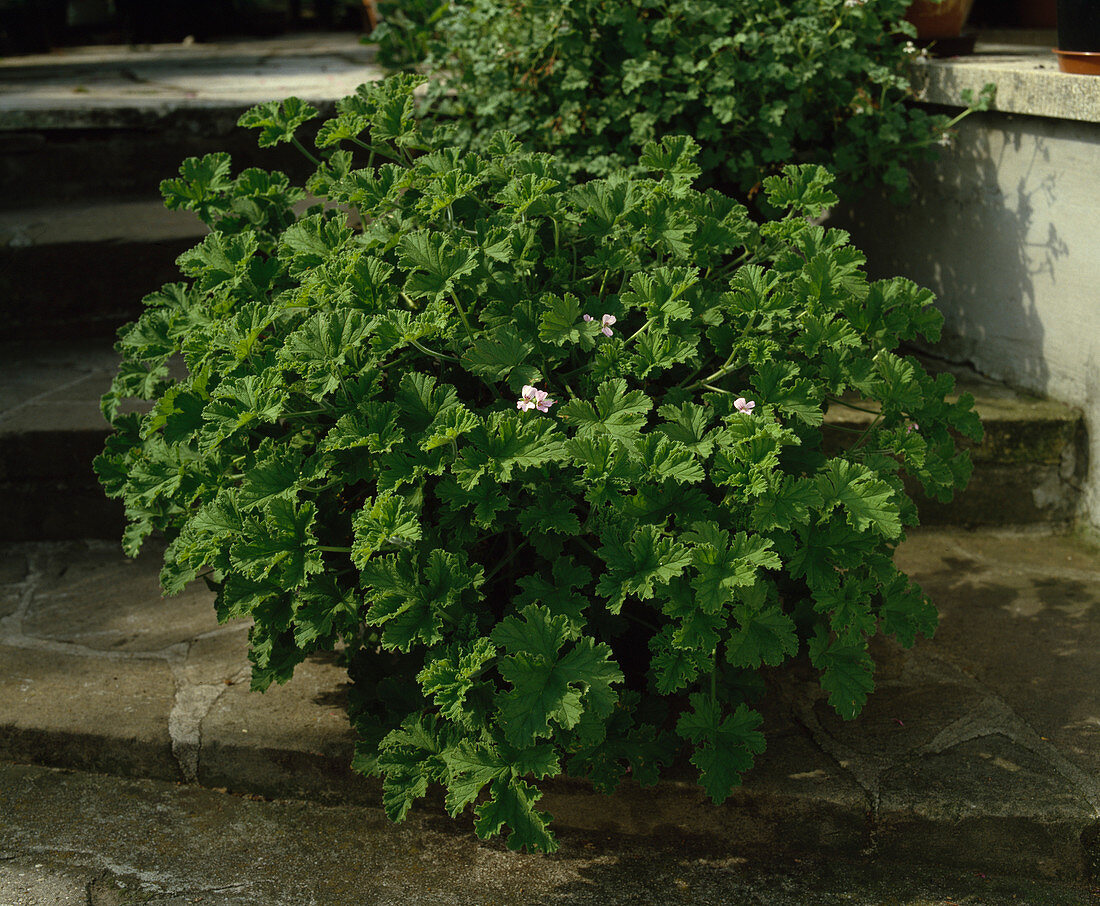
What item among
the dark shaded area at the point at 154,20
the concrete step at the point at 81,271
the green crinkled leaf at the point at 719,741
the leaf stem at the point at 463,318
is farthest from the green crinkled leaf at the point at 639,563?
the dark shaded area at the point at 154,20

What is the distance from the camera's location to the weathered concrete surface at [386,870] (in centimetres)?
187

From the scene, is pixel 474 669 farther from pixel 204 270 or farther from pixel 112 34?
pixel 112 34

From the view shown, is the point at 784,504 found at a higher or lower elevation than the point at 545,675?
higher

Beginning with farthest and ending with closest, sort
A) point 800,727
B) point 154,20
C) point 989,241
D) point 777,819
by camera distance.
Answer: point 154,20 < point 989,241 < point 800,727 < point 777,819

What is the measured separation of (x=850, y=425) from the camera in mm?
2857

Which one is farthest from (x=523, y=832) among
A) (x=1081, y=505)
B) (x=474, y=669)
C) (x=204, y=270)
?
(x=1081, y=505)

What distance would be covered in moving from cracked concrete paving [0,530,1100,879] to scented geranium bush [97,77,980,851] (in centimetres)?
21

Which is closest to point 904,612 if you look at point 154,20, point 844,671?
point 844,671

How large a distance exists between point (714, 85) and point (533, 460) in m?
1.63

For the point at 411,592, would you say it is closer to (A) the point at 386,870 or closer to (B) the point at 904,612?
(A) the point at 386,870

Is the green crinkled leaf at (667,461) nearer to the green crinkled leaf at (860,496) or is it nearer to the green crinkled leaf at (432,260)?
the green crinkled leaf at (860,496)

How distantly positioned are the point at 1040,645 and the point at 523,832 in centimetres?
144

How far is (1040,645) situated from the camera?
2.46m

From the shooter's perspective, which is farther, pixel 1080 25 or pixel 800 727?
pixel 1080 25
